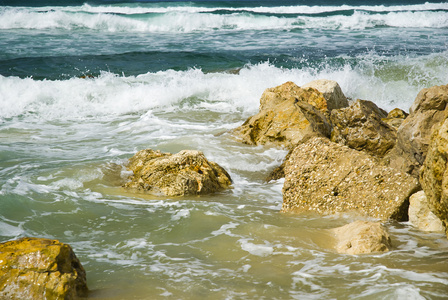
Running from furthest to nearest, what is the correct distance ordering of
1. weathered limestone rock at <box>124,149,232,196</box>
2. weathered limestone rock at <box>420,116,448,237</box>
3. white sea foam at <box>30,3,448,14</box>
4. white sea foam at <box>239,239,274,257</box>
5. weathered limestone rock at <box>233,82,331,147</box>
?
white sea foam at <box>30,3,448,14</box>, weathered limestone rock at <box>233,82,331,147</box>, weathered limestone rock at <box>124,149,232,196</box>, white sea foam at <box>239,239,274,257</box>, weathered limestone rock at <box>420,116,448,237</box>

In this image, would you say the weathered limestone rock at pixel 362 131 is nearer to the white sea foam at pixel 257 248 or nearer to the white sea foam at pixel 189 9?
the white sea foam at pixel 257 248

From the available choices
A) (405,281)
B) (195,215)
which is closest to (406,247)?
(405,281)

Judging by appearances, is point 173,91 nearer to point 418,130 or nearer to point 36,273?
point 418,130

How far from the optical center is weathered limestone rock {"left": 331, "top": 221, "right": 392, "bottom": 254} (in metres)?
3.30

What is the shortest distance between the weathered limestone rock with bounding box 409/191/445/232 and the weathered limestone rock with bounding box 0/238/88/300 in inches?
114

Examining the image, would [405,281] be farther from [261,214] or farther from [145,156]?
[145,156]

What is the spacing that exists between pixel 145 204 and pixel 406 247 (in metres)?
2.56

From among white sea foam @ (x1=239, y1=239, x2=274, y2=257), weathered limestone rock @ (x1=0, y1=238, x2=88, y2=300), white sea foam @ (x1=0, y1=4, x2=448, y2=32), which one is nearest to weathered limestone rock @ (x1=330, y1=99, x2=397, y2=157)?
white sea foam @ (x1=239, y1=239, x2=274, y2=257)

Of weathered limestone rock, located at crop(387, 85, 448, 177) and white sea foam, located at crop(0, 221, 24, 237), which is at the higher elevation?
weathered limestone rock, located at crop(387, 85, 448, 177)

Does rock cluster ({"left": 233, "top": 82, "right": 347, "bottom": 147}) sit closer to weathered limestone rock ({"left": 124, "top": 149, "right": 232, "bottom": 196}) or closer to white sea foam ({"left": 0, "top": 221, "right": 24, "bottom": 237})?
weathered limestone rock ({"left": 124, "top": 149, "right": 232, "bottom": 196})

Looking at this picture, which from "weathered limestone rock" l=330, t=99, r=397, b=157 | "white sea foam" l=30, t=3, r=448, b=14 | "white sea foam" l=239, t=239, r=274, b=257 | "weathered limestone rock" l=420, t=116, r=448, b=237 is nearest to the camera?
"weathered limestone rock" l=420, t=116, r=448, b=237

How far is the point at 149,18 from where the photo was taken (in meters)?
27.3

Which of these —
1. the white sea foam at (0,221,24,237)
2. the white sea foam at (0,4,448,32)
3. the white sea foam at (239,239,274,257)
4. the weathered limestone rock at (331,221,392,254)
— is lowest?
the white sea foam at (0,221,24,237)

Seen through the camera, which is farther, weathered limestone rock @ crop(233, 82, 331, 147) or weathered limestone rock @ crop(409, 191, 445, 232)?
weathered limestone rock @ crop(233, 82, 331, 147)
